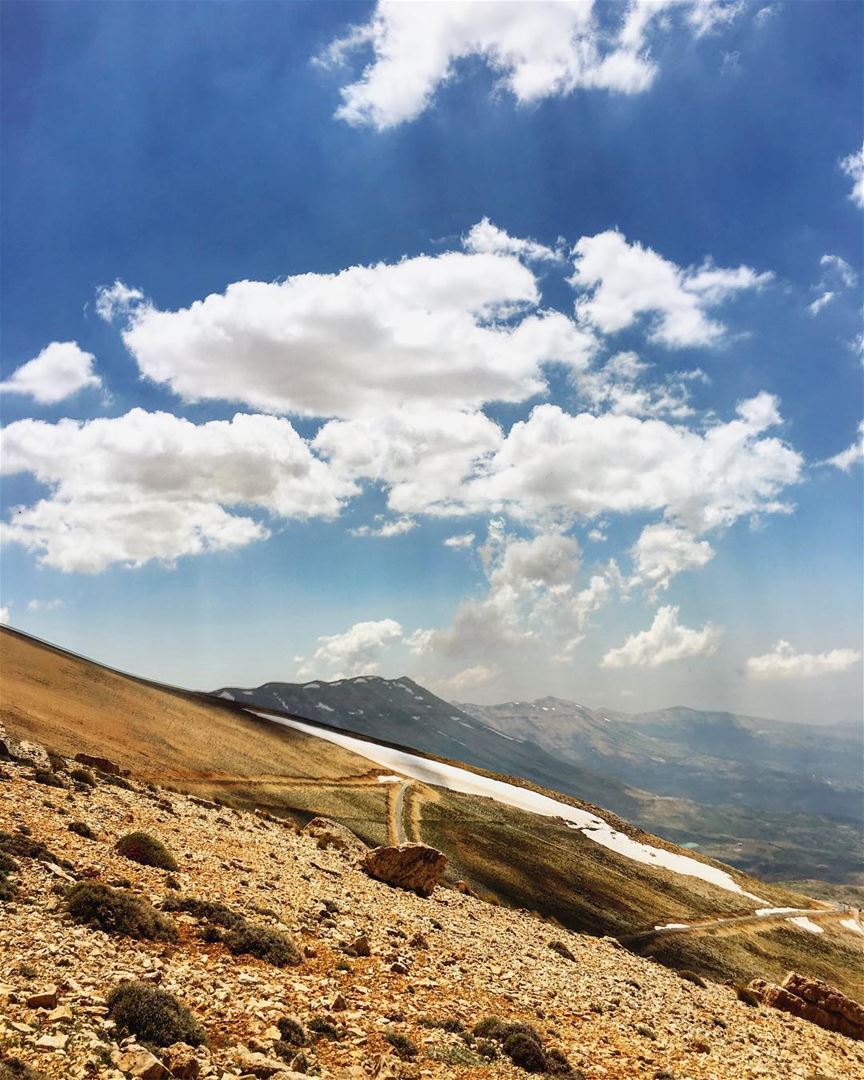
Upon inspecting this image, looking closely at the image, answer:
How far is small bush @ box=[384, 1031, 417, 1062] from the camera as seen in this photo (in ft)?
51.7

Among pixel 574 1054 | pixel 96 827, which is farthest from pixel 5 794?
pixel 574 1054

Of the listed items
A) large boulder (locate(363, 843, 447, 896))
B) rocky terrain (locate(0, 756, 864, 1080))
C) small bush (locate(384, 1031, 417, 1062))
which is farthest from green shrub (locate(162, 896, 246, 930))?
large boulder (locate(363, 843, 447, 896))

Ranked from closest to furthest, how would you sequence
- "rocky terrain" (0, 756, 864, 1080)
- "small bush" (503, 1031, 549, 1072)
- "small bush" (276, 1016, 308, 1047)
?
"rocky terrain" (0, 756, 864, 1080) → "small bush" (276, 1016, 308, 1047) → "small bush" (503, 1031, 549, 1072)

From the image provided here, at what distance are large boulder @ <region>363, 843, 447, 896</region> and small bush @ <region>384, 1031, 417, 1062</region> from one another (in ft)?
69.1

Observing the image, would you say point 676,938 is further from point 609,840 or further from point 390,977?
point 390,977

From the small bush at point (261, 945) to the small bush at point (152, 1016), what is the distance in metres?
5.16

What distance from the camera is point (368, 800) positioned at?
80500mm

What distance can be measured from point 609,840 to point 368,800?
3846 cm

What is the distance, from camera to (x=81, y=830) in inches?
1011

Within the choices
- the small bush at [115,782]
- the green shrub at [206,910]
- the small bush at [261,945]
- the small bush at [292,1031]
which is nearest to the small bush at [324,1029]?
the small bush at [292,1031]

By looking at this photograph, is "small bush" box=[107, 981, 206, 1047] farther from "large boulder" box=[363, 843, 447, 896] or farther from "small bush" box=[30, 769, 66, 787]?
"large boulder" box=[363, 843, 447, 896]

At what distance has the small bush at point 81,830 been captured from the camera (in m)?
25.6

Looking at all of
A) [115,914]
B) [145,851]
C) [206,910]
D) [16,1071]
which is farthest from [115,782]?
[16,1071]

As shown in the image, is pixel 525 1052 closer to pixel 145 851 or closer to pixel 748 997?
pixel 145 851
